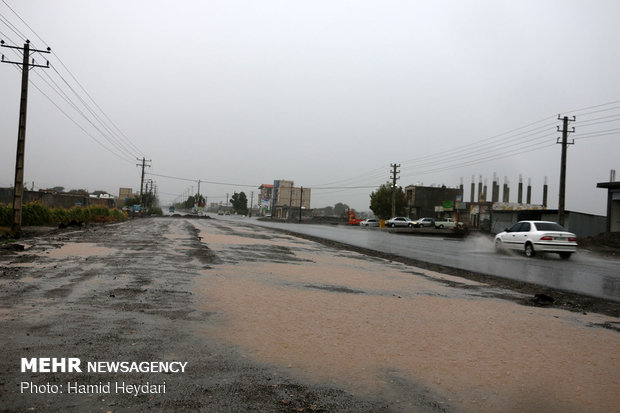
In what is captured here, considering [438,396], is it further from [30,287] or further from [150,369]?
[30,287]

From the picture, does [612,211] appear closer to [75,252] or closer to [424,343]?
[424,343]

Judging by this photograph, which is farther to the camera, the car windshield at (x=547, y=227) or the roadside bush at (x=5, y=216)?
the roadside bush at (x=5, y=216)

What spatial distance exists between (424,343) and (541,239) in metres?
16.5

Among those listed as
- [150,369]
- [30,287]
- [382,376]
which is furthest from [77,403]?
[30,287]

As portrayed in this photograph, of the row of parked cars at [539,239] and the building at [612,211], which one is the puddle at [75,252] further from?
the building at [612,211]

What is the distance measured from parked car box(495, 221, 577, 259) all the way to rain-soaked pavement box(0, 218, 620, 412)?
37.2 ft

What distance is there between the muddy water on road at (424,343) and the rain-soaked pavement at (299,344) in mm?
23

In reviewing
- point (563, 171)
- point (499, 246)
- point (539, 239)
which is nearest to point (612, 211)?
point (563, 171)

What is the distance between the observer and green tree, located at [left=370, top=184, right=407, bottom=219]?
3258 inches

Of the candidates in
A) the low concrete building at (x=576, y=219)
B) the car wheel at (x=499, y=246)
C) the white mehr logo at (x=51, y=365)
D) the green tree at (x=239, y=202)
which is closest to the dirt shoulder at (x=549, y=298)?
the white mehr logo at (x=51, y=365)

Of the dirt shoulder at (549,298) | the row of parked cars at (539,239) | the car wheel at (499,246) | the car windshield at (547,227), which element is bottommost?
the dirt shoulder at (549,298)

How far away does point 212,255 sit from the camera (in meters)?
14.9

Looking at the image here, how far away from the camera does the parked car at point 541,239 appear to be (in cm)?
1916

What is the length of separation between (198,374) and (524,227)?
20.4 metres
